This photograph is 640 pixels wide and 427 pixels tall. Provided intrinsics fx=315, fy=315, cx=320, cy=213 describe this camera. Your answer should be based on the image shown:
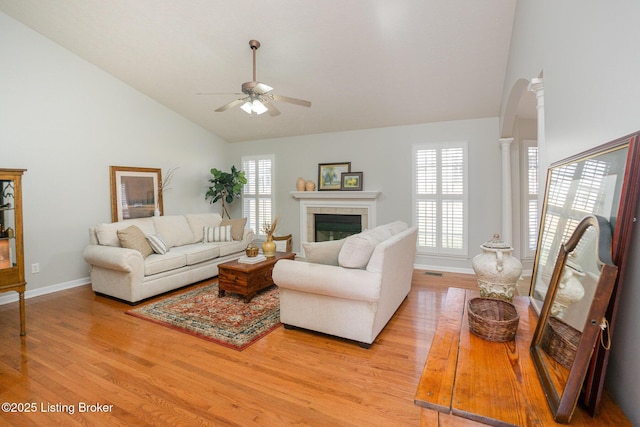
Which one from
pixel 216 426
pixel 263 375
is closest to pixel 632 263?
pixel 216 426

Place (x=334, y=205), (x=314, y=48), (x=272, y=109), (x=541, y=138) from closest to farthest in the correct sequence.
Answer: (x=541, y=138) < (x=272, y=109) < (x=314, y=48) < (x=334, y=205)

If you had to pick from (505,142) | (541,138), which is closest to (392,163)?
(505,142)

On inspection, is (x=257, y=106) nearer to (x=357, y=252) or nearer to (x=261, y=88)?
(x=261, y=88)

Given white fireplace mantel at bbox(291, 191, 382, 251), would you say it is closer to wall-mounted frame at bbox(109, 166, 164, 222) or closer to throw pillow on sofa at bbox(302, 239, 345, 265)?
wall-mounted frame at bbox(109, 166, 164, 222)

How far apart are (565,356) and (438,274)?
4.45 meters

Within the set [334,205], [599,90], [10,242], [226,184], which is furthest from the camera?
[226,184]

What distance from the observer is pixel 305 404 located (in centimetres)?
206

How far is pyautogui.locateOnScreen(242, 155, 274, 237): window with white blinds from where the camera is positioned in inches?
274

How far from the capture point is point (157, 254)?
4453 mm

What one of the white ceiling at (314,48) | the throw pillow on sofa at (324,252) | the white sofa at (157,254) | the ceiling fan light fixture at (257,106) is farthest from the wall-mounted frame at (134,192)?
the throw pillow on sofa at (324,252)

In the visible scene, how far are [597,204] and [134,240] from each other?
4639 millimetres

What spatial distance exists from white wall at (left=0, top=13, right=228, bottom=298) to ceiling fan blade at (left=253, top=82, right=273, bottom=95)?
325 cm

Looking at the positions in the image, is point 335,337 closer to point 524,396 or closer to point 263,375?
point 263,375

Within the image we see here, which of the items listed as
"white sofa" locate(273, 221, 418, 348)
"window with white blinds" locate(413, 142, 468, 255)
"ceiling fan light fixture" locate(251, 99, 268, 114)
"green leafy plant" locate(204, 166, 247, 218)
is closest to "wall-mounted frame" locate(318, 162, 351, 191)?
"window with white blinds" locate(413, 142, 468, 255)
